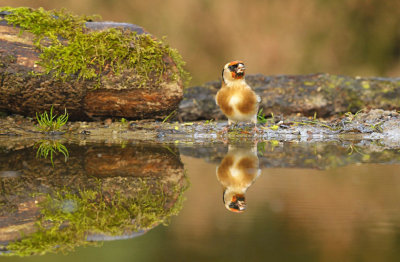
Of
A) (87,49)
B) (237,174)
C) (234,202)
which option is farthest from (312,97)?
(234,202)

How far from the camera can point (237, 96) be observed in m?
5.66

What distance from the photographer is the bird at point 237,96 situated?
18.5 feet

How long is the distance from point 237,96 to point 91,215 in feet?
11.5

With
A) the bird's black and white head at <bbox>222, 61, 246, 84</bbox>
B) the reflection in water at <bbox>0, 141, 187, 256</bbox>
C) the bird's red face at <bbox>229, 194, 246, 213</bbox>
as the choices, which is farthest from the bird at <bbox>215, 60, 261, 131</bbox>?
the bird's red face at <bbox>229, 194, 246, 213</bbox>

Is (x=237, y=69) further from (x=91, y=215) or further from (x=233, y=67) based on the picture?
(x=91, y=215)

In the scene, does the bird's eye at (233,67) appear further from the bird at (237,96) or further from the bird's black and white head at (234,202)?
the bird's black and white head at (234,202)

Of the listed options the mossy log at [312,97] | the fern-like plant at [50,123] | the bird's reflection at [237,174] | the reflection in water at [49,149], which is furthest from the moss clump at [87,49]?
the bird's reflection at [237,174]

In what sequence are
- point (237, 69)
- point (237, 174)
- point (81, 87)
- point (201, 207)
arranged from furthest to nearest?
point (81, 87)
point (237, 69)
point (237, 174)
point (201, 207)

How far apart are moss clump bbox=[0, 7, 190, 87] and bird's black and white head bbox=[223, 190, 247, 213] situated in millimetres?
3710

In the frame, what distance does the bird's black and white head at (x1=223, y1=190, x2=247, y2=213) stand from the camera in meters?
2.46

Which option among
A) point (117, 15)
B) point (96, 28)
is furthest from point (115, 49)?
point (117, 15)

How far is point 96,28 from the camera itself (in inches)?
257

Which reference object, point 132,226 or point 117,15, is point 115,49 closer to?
point 132,226

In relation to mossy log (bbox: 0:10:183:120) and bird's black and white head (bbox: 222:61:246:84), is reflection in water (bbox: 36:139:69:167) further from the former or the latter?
bird's black and white head (bbox: 222:61:246:84)
